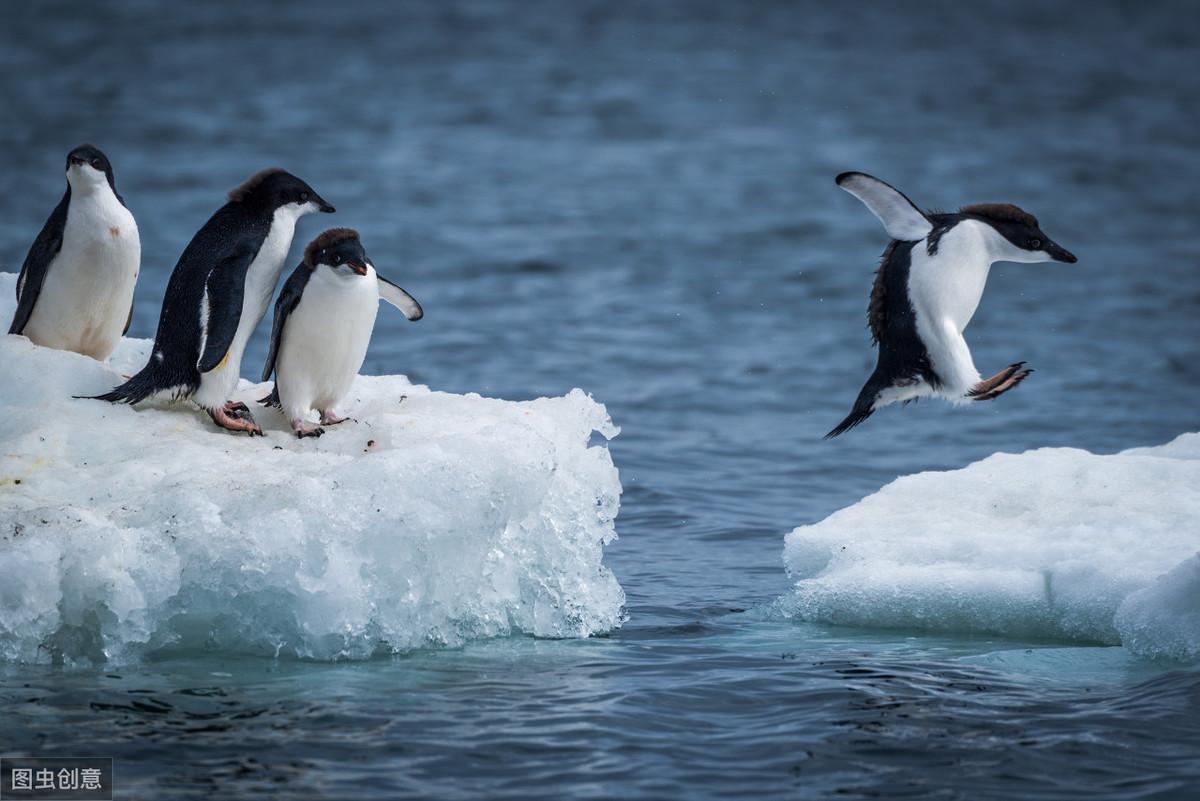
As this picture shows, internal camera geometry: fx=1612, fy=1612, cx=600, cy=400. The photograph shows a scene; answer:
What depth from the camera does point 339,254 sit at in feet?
17.1

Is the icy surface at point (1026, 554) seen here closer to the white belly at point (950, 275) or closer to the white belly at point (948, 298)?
the white belly at point (948, 298)

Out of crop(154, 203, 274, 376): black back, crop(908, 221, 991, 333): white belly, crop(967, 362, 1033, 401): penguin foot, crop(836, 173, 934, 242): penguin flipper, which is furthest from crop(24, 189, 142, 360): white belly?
crop(967, 362, 1033, 401): penguin foot

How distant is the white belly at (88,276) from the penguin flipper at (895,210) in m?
2.51

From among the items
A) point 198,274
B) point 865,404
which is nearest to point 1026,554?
point 865,404

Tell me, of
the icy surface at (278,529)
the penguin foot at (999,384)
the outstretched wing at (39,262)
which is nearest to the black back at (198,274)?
the icy surface at (278,529)

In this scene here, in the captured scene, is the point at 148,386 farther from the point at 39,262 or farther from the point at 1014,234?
the point at 1014,234

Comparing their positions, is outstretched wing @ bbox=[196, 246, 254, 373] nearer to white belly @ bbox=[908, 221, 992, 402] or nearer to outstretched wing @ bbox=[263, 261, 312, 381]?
outstretched wing @ bbox=[263, 261, 312, 381]

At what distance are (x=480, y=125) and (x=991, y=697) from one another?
86.9ft

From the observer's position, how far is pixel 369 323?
17.7 feet

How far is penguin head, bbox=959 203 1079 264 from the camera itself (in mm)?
5848

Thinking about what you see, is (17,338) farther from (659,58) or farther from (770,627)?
(659,58)

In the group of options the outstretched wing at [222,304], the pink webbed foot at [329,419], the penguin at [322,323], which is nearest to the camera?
the outstretched wing at [222,304]

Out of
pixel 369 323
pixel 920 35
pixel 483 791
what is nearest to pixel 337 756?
pixel 483 791

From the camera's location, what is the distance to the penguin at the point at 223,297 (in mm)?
5203
